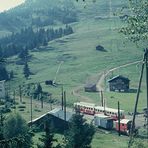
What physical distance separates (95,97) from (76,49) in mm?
65296

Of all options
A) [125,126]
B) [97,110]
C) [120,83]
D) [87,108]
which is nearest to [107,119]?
[125,126]

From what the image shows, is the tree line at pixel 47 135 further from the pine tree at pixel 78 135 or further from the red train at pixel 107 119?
the red train at pixel 107 119

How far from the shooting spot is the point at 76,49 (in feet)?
557

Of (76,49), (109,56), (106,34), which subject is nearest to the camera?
(109,56)

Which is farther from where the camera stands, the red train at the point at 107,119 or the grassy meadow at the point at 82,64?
the grassy meadow at the point at 82,64

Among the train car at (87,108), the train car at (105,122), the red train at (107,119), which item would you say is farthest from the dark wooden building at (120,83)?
the train car at (105,122)

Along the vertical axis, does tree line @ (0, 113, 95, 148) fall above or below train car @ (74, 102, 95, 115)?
above

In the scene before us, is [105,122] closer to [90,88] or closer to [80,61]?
[90,88]

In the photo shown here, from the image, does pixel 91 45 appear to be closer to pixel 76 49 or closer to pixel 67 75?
pixel 76 49

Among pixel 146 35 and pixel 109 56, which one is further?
pixel 109 56

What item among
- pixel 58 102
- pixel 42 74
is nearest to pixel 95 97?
pixel 58 102

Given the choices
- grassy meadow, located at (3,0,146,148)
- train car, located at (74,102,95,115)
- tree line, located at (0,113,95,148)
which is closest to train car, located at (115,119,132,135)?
train car, located at (74,102,95,115)

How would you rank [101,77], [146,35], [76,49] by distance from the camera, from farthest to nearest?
1. [76,49]
2. [101,77]
3. [146,35]

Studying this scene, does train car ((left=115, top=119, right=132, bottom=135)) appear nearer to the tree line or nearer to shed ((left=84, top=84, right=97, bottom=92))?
the tree line
